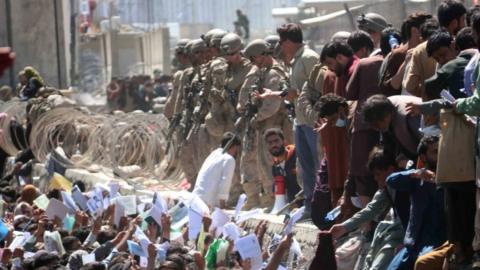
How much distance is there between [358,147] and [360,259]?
100 cm

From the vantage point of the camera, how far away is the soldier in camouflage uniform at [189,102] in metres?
21.5

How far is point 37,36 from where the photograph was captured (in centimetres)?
4428

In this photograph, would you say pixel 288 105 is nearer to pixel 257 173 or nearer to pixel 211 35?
pixel 257 173

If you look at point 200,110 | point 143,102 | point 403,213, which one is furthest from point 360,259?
point 143,102

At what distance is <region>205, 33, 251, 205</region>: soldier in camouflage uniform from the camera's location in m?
19.2

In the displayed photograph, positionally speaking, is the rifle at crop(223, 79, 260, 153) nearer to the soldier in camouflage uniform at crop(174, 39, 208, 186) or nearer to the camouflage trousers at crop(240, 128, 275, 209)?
the camouflage trousers at crop(240, 128, 275, 209)

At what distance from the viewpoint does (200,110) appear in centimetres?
2147

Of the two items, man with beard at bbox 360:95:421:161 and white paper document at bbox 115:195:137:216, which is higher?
man with beard at bbox 360:95:421:161

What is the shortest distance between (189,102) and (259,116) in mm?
3670

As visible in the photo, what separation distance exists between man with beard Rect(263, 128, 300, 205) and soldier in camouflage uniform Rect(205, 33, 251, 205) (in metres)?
1.85

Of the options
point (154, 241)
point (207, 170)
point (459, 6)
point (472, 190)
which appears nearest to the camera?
point (472, 190)

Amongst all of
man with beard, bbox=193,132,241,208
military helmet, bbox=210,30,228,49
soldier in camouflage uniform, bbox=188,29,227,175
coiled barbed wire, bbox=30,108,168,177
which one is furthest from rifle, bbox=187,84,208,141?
man with beard, bbox=193,132,241,208

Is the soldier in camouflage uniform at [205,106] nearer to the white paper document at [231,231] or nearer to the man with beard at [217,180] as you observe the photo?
the man with beard at [217,180]

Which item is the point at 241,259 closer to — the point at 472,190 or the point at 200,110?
the point at 472,190
